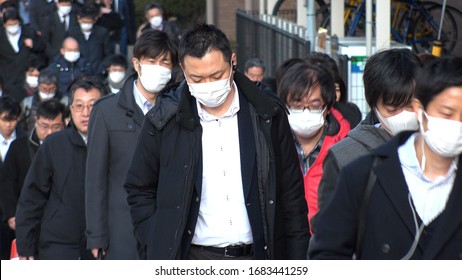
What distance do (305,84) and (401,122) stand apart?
1425mm

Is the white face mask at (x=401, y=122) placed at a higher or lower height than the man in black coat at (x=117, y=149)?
higher

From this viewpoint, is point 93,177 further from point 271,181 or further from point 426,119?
point 426,119

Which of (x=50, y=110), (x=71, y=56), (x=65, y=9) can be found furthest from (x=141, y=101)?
(x=65, y=9)

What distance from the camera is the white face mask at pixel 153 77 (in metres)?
7.54

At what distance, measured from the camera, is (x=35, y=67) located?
1748 cm

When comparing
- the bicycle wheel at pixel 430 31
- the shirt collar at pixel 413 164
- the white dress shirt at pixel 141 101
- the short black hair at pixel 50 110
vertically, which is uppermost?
the shirt collar at pixel 413 164

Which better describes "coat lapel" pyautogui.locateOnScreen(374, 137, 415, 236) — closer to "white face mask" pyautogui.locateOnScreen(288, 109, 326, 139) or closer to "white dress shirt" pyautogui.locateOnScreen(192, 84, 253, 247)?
"white dress shirt" pyautogui.locateOnScreen(192, 84, 253, 247)

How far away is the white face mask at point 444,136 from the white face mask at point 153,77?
11.3 feet

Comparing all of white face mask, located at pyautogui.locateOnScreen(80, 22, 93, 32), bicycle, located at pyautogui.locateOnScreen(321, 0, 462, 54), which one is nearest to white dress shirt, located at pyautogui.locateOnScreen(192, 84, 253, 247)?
bicycle, located at pyautogui.locateOnScreen(321, 0, 462, 54)

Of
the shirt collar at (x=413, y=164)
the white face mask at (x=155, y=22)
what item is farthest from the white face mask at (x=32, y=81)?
the shirt collar at (x=413, y=164)

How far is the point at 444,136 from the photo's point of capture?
417 centimetres

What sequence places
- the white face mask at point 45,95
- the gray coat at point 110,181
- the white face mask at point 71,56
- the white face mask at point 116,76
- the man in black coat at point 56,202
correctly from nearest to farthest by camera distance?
the gray coat at point 110,181, the man in black coat at point 56,202, the white face mask at point 116,76, the white face mask at point 45,95, the white face mask at point 71,56

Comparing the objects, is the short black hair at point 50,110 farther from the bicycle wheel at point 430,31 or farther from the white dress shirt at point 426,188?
the bicycle wheel at point 430,31

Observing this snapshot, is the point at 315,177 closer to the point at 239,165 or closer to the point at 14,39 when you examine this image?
the point at 239,165
